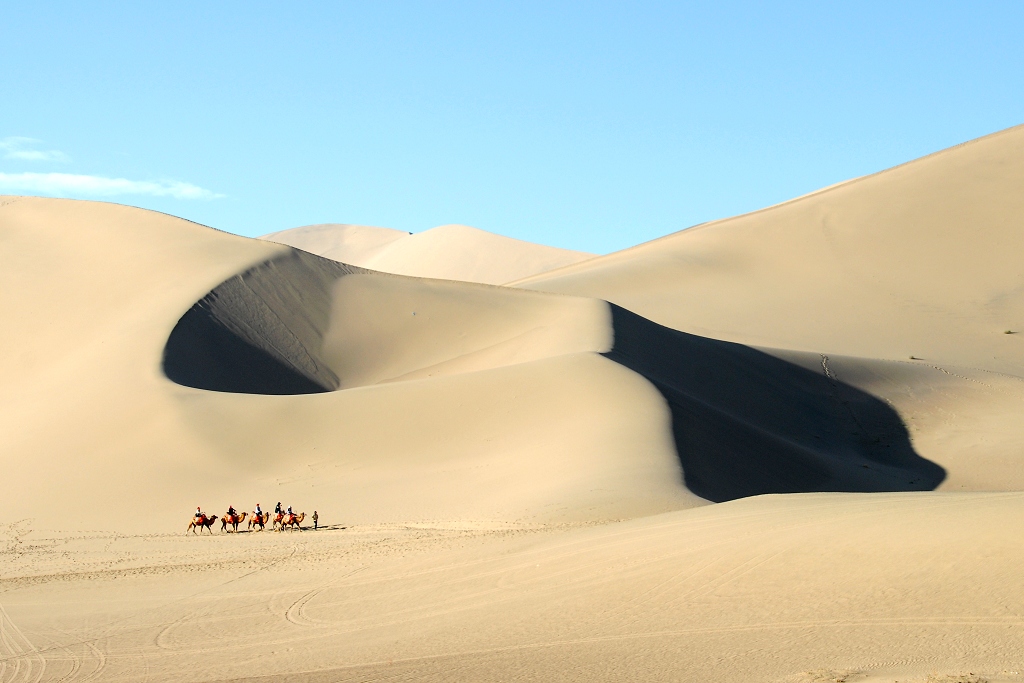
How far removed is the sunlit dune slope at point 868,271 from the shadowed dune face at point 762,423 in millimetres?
7619

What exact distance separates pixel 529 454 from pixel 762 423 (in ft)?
29.1

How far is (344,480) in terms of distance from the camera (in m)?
21.9

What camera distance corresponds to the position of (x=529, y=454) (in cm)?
2183

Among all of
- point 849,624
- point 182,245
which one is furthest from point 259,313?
point 849,624

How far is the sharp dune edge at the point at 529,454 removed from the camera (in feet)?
31.3

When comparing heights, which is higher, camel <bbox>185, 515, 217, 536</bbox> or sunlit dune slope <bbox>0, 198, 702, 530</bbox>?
sunlit dune slope <bbox>0, 198, 702, 530</bbox>

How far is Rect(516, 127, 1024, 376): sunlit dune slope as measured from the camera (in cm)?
4138

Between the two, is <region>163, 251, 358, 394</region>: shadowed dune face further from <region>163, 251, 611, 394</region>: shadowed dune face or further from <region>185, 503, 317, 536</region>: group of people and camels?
<region>185, 503, 317, 536</region>: group of people and camels

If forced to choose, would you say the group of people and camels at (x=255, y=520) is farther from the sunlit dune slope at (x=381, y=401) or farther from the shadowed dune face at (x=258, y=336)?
the shadowed dune face at (x=258, y=336)

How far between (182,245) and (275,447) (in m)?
18.7

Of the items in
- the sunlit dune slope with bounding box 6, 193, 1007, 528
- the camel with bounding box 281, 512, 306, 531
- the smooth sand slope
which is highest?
the smooth sand slope

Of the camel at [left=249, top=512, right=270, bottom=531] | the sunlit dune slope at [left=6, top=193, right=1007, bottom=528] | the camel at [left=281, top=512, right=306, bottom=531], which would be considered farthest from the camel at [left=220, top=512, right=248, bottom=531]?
the sunlit dune slope at [left=6, top=193, right=1007, bottom=528]

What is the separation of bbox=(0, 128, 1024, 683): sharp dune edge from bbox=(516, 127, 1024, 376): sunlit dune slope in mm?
210

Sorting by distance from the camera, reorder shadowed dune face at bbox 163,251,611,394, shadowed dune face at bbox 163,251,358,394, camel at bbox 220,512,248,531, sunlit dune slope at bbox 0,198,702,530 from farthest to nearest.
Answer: shadowed dune face at bbox 163,251,611,394 → shadowed dune face at bbox 163,251,358,394 → sunlit dune slope at bbox 0,198,702,530 → camel at bbox 220,512,248,531
